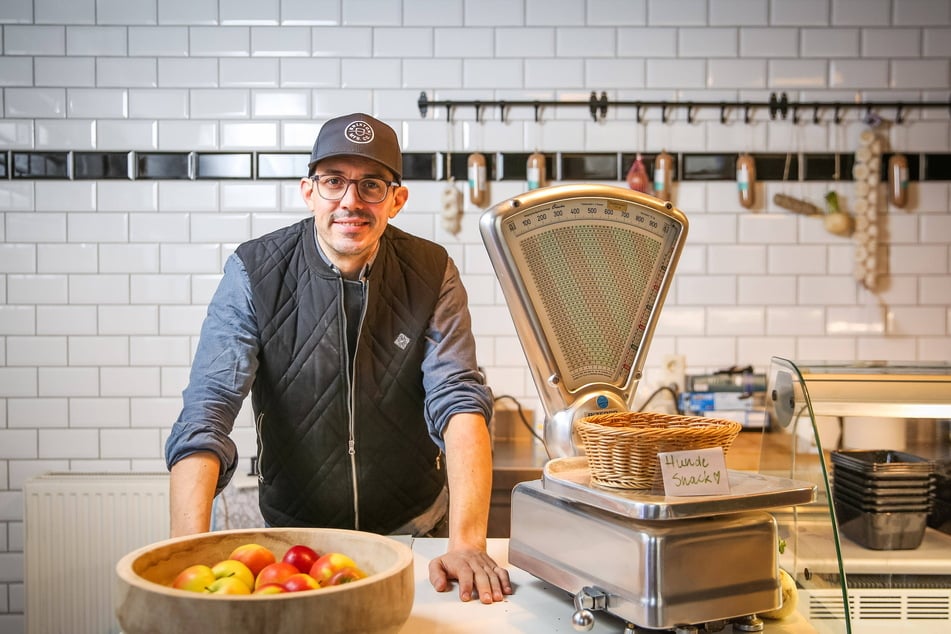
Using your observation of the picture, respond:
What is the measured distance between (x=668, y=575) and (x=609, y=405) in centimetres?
38

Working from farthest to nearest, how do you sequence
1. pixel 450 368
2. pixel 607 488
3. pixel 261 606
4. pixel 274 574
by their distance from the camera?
pixel 450 368, pixel 607 488, pixel 274 574, pixel 261 606

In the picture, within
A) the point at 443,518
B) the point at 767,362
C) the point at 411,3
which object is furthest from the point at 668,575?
the point at 411,3

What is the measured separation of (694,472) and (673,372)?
90.5 inches

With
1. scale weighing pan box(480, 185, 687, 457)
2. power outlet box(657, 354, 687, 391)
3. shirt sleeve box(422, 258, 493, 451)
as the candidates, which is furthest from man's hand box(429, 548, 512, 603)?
power outlet box(657, 354, 687, 391)

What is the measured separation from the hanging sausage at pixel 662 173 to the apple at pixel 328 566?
2.48 meters

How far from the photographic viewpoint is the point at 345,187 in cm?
187

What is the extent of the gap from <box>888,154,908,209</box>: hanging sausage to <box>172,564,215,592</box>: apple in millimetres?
3120

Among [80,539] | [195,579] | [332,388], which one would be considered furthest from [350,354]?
[80,539]

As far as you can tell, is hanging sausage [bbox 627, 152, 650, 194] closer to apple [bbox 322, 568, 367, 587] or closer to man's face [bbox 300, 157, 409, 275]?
man's face [bbox 300, 157, 409, 275]

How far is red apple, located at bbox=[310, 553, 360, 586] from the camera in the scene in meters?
1.13

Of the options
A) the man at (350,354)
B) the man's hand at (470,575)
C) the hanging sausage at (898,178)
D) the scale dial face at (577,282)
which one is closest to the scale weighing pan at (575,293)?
the scale dial face at (577,282)

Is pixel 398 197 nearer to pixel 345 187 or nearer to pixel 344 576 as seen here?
pixel 345 187

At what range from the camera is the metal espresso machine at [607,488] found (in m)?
1.13

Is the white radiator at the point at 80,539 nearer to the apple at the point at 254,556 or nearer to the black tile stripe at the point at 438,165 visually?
the black tile stripe at the point at 438,165
